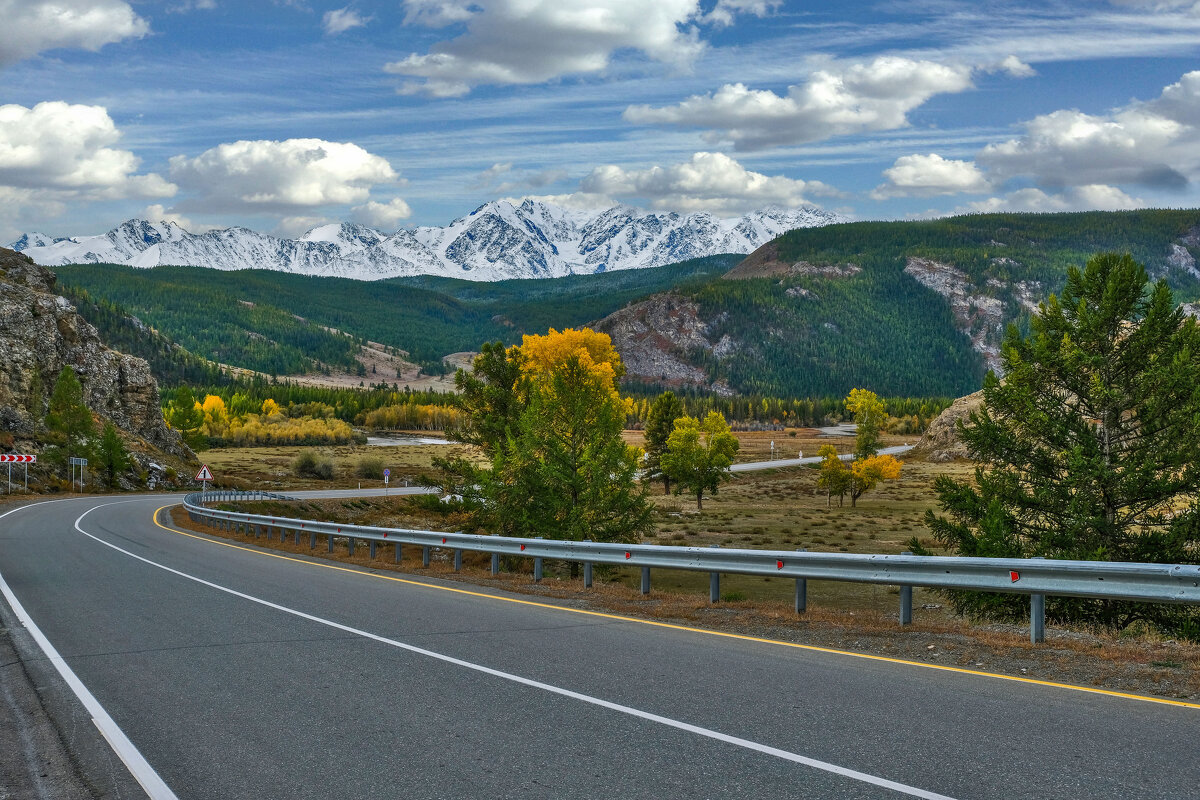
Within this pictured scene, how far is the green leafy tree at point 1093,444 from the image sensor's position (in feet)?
51.6

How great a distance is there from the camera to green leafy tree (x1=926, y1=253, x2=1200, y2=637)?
619 inches

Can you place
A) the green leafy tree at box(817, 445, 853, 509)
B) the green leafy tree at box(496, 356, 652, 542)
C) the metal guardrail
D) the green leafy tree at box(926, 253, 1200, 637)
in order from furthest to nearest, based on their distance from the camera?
1. the green leafy tree at box(817, 445, 853, 509)
2. the green leafy tree at box(496, 356, 652, 542)
3. the green leafy tree at box(926, 253, 1200, 637)
4. the metal guardrail

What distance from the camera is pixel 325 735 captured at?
22.1ft

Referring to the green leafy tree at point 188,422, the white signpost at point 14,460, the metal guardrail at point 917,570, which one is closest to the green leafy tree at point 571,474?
the metal guardrail at point 917,570

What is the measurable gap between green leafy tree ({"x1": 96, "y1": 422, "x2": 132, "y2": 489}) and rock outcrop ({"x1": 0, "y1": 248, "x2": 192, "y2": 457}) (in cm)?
591

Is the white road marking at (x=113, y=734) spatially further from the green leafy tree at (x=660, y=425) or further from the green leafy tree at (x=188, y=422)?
the green leafy tree at (x=188, y=422)

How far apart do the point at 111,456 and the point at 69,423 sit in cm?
413

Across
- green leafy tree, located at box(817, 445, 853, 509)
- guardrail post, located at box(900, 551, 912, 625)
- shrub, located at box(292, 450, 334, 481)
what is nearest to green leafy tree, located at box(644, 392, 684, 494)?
green leafy tree, located at box(817, 445, 853, 509)

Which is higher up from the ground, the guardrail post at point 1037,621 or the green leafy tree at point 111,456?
the guardrail post at point 1037,621

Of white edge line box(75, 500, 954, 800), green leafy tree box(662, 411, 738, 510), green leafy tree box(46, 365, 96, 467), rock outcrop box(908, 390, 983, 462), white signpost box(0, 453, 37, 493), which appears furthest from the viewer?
rock outcrop box(908, 390, 983, 462)

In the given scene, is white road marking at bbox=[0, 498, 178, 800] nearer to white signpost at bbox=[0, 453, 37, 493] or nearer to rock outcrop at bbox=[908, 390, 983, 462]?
white signpost at bbox=[0, 453, 37, 493]

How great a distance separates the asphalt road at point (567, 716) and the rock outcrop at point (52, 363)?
239 ft

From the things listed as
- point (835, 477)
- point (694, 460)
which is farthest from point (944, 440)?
point (694, 460)

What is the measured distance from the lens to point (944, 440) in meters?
123
